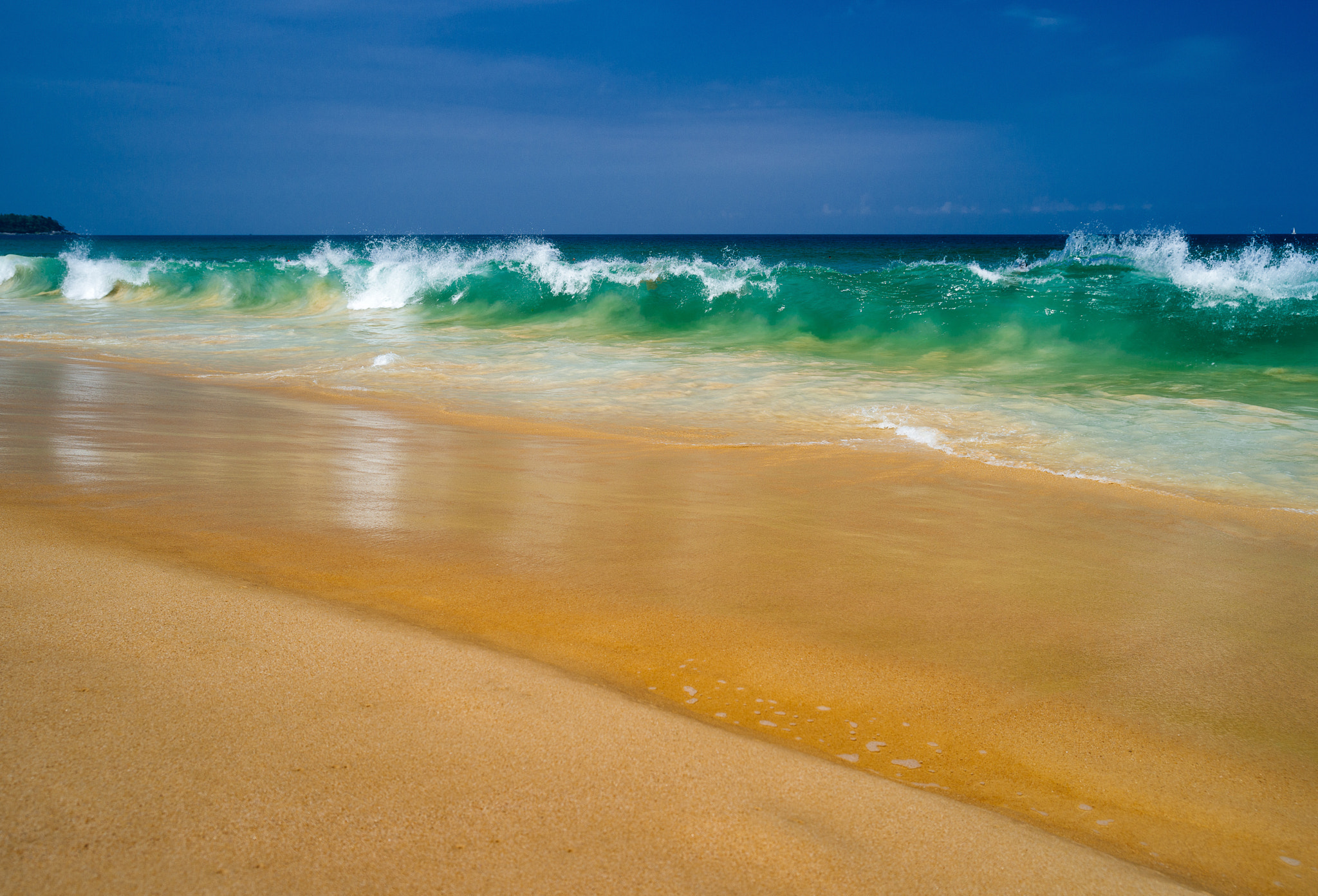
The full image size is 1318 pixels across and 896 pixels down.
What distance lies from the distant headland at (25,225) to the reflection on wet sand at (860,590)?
A: 480 feet

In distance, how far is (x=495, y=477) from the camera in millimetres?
4789

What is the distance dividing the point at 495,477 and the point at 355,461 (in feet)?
2.92

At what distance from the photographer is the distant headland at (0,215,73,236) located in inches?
4690

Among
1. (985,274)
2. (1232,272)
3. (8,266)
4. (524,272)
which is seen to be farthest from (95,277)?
(1232,272)

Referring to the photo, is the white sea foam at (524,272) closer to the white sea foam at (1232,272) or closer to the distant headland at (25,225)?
the white sea foam at (1232,272)

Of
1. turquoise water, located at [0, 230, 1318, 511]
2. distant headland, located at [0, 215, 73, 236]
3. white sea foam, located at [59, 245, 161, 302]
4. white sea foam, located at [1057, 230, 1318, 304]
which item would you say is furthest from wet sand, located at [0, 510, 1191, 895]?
distant headland, located at [0, 215, 73, 236]

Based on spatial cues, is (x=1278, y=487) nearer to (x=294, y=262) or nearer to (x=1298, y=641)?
(x=1298, y=641)

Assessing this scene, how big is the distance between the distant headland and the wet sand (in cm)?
15017

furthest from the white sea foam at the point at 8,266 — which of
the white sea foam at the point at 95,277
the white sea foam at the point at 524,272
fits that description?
the white sea foam at the point at 524,272

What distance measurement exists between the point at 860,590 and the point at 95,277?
28847 millimetres

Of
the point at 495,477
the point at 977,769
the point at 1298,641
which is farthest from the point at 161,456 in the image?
the point at 1298,641

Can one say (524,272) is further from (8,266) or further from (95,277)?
(8,266)

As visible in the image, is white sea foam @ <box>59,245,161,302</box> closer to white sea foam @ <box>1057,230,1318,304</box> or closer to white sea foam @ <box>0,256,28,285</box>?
white sea foam @ <box>0,256,28,285</box>

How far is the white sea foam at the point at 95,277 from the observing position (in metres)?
25.1
